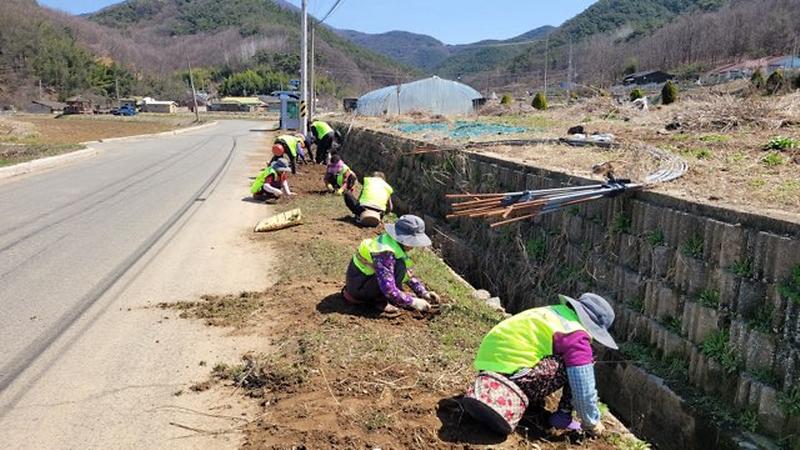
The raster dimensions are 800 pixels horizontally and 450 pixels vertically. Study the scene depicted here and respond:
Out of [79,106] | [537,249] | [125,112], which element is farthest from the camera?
[79,106]

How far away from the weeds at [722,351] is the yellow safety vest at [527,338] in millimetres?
1545

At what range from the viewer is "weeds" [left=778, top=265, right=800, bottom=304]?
4438 millimetres

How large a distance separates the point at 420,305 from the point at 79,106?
108m

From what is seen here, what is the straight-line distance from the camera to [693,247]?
5.53 m

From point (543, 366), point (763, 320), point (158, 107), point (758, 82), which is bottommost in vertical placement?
point (543, 366)

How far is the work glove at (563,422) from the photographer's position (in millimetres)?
4355

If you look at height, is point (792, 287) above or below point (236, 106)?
below

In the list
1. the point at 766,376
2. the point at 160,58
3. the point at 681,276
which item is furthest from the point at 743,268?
the point at 160,58

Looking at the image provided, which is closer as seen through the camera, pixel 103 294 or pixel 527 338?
pixel 527 338

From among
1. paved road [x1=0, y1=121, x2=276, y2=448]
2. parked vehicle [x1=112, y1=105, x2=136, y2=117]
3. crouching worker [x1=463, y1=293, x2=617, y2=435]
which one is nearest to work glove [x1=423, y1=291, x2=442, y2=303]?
paved road [x1=0, y1=121, x2=276, y2=448]

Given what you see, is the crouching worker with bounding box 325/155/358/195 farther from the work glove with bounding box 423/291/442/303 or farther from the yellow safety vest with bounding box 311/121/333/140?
the work glove with bounding box 423/291/442/303

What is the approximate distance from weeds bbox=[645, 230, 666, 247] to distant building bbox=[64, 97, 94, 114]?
100 meters

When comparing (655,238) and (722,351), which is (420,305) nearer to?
(655,238)

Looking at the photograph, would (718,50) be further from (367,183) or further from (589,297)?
(589,297)
